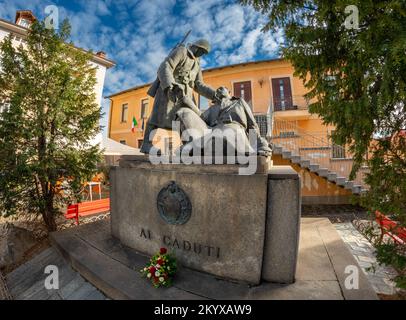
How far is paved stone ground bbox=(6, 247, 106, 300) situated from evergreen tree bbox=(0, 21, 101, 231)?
5.31 feet

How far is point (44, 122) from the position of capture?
16.5ft

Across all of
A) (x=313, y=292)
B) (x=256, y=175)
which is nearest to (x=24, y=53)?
(x=256, y=175)

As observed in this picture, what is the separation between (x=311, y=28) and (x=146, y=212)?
3.35 m

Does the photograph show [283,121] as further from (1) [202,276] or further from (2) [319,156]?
(1) [202,276]

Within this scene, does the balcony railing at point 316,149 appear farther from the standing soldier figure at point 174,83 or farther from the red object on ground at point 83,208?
the red object on ground at point 83,208

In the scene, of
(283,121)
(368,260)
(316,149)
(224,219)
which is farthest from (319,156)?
(224,219)

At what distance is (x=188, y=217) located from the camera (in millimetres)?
2881

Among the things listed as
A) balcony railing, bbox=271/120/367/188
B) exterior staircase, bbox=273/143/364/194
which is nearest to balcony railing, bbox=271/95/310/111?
balcony railing, bbox=271/120/367/188

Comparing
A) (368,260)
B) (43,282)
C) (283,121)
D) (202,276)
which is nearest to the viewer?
(202,276)

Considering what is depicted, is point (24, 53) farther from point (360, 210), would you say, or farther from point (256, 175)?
point (360, 210)

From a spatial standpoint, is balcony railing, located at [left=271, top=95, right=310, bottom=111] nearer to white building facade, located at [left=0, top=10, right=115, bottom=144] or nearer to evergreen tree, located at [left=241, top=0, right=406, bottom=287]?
white building facade, located at [left=0, top=10, right=115, bottom=144]

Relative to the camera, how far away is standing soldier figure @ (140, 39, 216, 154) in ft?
12.0

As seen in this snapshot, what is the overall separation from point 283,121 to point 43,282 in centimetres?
1263

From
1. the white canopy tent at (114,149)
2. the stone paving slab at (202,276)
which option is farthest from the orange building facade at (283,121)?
the white canopy tent at (114,149)
